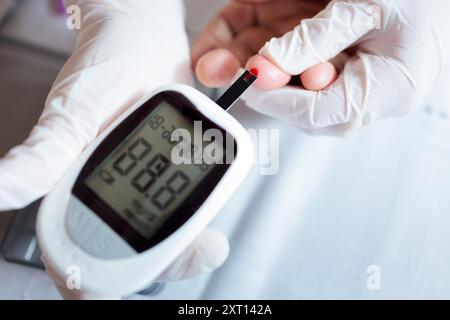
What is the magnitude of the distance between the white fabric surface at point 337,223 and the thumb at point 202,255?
0.13 metres

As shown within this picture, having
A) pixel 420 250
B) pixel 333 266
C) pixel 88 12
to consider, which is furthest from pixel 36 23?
pixel 420 250

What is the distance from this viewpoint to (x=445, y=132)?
30.7 inches

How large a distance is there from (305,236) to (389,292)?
15 centimetres

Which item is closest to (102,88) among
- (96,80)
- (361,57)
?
(96,80)

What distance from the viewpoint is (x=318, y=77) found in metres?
0.62

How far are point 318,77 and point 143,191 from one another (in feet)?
1.04

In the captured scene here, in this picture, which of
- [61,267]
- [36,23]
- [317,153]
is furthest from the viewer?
[36,23]

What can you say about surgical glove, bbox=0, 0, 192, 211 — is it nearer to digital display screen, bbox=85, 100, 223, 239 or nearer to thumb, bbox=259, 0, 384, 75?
digital display screen, bbox=85, 100, 223, 239

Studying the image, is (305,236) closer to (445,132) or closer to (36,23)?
(445,132)

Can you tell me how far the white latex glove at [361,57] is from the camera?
60 cm

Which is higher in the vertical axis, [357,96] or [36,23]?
[36,23]

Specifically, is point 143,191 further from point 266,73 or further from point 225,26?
point 225,26

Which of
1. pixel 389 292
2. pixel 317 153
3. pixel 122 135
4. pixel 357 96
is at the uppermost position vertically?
pixel 122 135

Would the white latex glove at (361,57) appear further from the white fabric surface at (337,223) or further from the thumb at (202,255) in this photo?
the thumb at (202,255)
